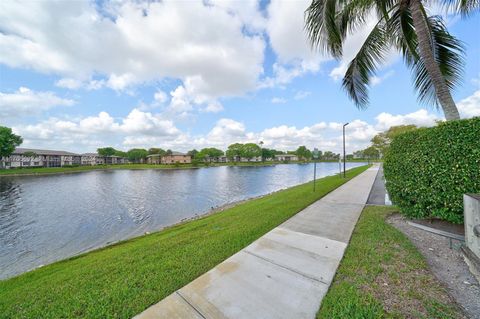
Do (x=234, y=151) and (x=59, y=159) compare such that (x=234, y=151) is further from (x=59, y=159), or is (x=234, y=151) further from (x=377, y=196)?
(x=377, y=196)

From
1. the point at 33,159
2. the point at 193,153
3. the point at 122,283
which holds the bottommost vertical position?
the point at 122,283

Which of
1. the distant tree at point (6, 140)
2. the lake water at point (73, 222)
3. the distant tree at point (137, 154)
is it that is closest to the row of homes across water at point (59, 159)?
the distant tree at point (137, 154)

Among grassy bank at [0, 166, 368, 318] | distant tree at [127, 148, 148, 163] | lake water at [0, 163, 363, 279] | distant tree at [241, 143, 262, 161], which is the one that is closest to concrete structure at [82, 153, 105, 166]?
distant tree at [127, 148, 148, 163]

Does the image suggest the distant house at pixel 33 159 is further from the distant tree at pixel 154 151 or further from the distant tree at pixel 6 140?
the distant tree at pixel 154 151

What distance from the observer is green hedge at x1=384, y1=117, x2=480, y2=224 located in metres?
3.52

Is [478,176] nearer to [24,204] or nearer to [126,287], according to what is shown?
[126,287]

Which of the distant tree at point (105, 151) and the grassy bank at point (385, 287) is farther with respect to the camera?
the distant tree at point (105, 151)

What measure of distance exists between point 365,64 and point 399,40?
3.77 ft

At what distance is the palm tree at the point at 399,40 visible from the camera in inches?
171

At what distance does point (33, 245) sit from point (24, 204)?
10451 millimetres

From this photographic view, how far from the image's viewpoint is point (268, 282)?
8.98 feet

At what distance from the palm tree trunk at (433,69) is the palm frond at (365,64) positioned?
1.08 meters

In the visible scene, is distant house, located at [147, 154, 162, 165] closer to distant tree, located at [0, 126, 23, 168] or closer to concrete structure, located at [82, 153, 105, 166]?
concrete structure, located at [82, 153, 105, 166]

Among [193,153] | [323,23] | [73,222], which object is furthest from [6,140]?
[323,23]
